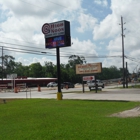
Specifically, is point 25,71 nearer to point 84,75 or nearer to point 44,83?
point 44,83

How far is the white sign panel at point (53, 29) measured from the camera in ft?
80.4

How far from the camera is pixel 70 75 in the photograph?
11494cm

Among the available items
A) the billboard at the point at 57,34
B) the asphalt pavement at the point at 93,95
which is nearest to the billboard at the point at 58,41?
the billboard at the point at 57,34

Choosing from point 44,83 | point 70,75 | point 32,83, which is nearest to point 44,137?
point 32,83

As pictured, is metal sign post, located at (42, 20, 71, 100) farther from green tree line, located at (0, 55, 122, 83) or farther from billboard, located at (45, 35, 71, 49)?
green tree line, located at (0, 55, 122, 83)

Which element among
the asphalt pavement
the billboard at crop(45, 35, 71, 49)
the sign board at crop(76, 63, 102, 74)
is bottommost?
the asphalt pavement

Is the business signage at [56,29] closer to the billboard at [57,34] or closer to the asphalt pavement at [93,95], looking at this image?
the billboard at [57,34]

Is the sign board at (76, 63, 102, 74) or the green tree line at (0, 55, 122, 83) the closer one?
the sign board at (76, 63, 102, 74)

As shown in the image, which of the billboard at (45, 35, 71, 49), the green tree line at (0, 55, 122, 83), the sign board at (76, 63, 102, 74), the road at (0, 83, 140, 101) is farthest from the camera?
the green tree line at (0, 55, 122, 83)

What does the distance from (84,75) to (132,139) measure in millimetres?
31292

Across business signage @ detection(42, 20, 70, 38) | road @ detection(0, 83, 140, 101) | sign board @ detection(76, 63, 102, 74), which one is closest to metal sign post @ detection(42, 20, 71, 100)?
business signage @ detection(42, 20, 70, 38)

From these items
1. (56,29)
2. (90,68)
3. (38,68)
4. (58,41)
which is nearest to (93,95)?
(90,68)

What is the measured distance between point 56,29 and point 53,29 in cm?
37

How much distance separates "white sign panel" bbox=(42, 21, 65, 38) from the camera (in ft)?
80.4
